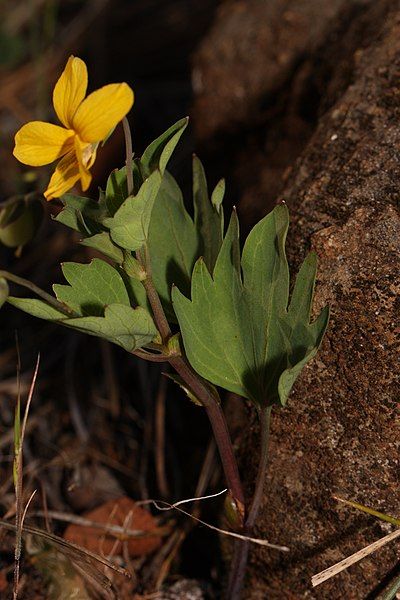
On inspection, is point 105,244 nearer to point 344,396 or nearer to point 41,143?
point 41,143

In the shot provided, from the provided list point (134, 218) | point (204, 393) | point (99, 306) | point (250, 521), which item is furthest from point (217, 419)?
point (134, 218)

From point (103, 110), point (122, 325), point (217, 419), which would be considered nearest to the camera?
point (103, 110)

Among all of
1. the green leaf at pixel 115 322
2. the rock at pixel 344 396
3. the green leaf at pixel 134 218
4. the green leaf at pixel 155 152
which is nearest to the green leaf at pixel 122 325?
the green leaf at pixel 115 322

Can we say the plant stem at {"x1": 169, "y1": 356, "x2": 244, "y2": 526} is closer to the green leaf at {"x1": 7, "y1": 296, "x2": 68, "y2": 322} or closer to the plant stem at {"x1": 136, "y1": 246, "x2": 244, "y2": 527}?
the plant stem at {"x1": 136, "y1": 246, "x2": 244, "y2": 527}

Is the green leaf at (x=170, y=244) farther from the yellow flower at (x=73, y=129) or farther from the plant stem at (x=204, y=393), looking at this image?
the yellow flower at (x=73, y=129)

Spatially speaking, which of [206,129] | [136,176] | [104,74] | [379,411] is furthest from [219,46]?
[379,411]

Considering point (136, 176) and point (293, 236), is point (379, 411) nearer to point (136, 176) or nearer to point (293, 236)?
point (293, 236)
